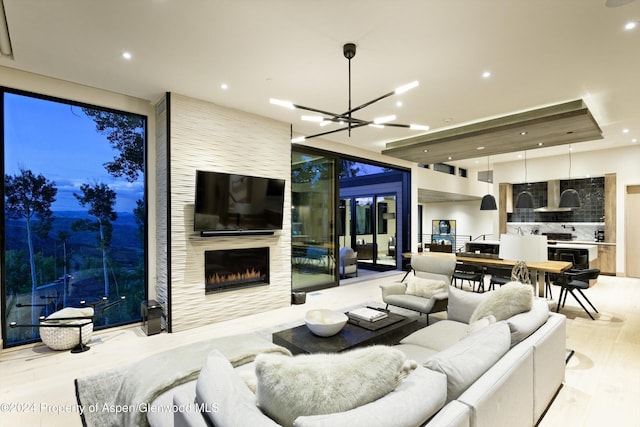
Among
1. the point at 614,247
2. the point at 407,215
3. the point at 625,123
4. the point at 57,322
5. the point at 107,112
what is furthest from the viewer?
the point at 407,215

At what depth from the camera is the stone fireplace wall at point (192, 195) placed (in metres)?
4.13

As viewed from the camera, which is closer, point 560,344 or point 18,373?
point 560,344

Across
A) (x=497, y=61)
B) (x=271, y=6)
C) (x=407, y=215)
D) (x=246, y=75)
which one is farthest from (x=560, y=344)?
(x=407, y=215)

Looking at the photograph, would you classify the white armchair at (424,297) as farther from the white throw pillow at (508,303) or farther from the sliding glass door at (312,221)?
the sliding glass door at (312,221)

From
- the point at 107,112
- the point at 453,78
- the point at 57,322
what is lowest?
the point at 57,322

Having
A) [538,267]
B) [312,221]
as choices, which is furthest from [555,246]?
[312,221]

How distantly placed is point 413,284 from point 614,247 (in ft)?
22.3

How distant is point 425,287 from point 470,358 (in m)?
2.67

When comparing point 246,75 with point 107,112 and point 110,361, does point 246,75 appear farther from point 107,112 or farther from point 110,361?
point 110,361

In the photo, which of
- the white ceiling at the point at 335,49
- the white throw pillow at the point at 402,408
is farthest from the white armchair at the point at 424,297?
the white throw pillow at the point at 402,408

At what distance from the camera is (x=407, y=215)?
28.2 ft

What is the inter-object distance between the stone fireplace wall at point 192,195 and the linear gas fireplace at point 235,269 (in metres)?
0.09

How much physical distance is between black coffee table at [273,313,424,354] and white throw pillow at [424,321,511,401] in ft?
3.65

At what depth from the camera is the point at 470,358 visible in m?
1.59
